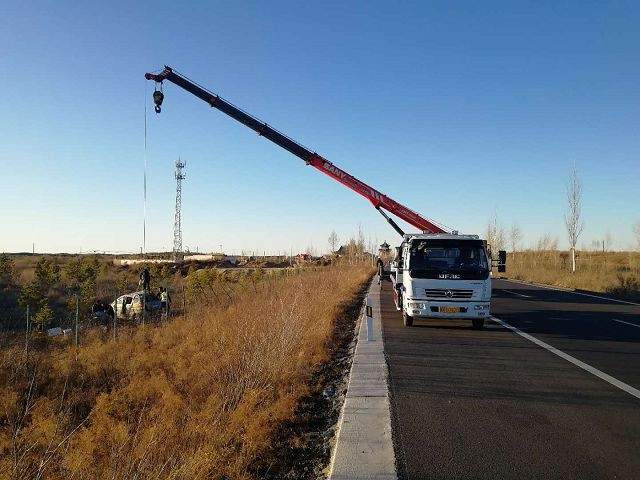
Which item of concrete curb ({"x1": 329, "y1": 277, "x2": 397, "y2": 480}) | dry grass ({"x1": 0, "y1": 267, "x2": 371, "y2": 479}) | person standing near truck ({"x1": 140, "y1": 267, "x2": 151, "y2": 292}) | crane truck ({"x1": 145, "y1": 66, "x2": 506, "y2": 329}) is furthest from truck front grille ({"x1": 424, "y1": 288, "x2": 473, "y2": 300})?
person standing near truck ({"x1": 140, "y1": 267, "x2": 151, "y2": 292})

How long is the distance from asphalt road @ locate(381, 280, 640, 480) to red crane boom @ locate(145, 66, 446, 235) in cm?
906

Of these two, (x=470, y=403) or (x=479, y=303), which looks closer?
(x=470, y=403)

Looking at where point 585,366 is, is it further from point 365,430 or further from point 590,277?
point 590,277

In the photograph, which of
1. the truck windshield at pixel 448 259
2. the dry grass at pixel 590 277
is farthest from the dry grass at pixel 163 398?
the dry grass at pixel 590 277

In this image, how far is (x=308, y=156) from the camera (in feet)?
67.5

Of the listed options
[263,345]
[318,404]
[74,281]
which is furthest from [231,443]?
[74,281]

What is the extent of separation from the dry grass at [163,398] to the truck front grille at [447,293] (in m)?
2.86

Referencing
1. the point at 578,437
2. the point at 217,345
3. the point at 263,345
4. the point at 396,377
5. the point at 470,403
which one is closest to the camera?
the point at 578,437

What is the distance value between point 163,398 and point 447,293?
7.65 meters

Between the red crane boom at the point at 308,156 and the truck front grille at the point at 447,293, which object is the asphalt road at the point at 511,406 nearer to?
the truck front grille at the point at 447,293

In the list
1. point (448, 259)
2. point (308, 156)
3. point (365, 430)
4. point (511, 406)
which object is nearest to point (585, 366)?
point (511, 406)

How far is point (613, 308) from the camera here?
63.1 ft

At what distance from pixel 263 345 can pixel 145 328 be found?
8643 mm

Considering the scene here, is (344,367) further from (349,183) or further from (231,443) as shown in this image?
(349,183)
